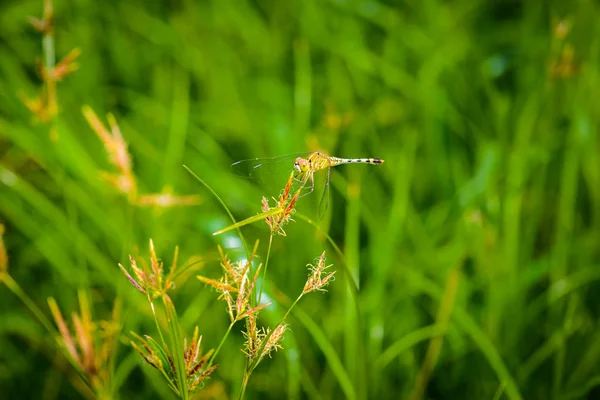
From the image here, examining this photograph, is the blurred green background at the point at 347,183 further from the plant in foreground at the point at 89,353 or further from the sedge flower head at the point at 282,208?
the sedge flower head at the point at 282,208

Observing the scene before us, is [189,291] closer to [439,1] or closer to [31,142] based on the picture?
[31,142]

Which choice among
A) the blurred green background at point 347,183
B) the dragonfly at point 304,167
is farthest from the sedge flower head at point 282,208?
the blurred green background at point 347,183

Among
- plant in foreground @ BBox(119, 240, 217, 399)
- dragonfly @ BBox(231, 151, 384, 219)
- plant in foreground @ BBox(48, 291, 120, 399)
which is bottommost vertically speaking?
plant in foreground @ BBox(48, 291, 120, 399)

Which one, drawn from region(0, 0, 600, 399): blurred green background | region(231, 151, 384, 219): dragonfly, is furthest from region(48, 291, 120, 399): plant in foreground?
region(231, 151, 384, 219): dragonfly

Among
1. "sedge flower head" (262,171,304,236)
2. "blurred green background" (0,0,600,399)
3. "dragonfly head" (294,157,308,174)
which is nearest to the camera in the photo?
"sedge flower head" (262,171,304,236)

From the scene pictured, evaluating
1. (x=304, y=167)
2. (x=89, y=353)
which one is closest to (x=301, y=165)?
(x=304, y=167)

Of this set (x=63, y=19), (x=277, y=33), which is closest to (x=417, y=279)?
(x=277, y=33)

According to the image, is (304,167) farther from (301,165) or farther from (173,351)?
(173,351)

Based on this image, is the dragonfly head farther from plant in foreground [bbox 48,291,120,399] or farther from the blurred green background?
plant in foreground [bbox 48,291,120,399]
